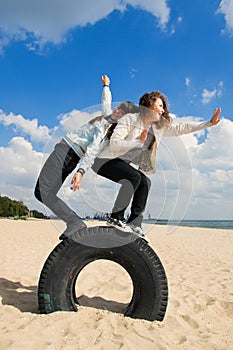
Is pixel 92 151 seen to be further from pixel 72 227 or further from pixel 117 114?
pixel 72 227

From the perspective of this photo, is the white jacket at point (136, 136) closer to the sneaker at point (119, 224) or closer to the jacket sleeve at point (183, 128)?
the jacket sleeve at point (183, 128)

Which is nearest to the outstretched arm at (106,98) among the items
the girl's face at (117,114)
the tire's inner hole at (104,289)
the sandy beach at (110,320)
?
the girl's face at (117,114)

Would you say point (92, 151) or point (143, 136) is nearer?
point (92, 151)

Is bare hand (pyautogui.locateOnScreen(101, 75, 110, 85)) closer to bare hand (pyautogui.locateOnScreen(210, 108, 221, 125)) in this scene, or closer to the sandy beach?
bare hand (pyautogui.locateOnScreen(210, 108, 221, 125))

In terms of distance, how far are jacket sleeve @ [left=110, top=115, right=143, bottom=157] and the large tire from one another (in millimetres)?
977

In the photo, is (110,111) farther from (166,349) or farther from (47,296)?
(166,349)

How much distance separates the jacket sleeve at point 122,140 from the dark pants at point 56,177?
2.14 feet

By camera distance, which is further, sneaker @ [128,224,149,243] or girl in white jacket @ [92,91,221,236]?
sneaker @ [128,224,149,243]

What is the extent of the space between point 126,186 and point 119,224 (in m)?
0.48

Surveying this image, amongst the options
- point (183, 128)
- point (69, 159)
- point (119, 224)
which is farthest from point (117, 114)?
A: point (119, 224)

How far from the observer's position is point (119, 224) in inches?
165

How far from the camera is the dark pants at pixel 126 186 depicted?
13.7ft

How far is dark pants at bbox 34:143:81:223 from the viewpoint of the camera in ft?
14.5

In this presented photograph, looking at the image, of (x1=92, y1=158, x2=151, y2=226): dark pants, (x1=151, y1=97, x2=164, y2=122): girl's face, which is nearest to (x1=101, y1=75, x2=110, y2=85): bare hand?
(x1=151, y1=97, x2=164, y2=122): girl's face
